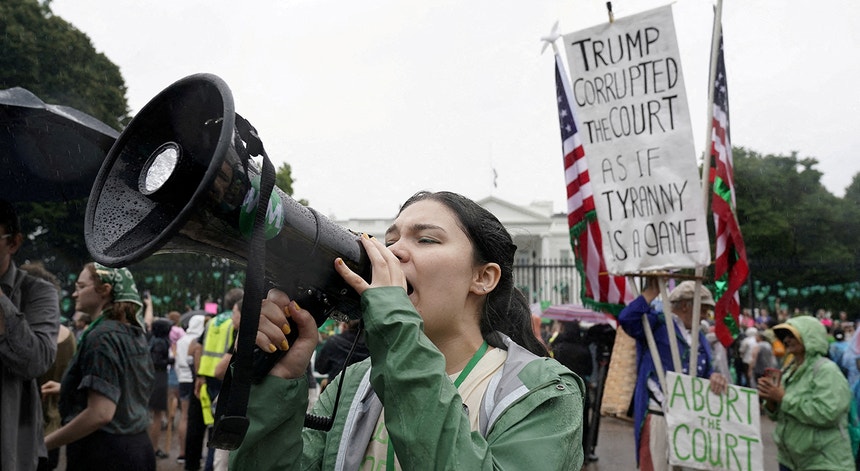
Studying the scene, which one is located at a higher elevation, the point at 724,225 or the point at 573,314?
the point at 724,225

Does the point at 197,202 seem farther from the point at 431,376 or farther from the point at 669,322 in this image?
the point at 669,322

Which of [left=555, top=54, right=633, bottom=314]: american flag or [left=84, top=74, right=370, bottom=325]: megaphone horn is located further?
[left=555, top=54, right=633, bottom=314]: american flag

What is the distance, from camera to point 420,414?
1.31 m

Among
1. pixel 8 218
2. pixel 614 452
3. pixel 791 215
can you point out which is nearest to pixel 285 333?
pixel 8 218

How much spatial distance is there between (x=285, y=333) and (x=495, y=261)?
62cm

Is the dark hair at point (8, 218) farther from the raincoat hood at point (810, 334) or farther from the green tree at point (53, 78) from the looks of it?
the green tree at point (53, 78)

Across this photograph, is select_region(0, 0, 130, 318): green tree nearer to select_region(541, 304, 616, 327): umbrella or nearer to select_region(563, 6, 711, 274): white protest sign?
select_region(541, 304, 616, 327): umbrella

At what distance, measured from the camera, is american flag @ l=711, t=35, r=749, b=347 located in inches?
187

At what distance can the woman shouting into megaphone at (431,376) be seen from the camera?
4.35ft

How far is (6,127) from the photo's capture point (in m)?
2.90

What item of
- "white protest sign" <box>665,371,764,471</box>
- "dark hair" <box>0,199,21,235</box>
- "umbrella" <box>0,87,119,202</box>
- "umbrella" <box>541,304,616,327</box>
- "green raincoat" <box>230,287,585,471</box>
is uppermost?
"umbrella" <box>0,87,119,202</box>

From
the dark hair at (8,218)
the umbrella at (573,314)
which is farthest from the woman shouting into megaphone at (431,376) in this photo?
the umbrella at (573,314)

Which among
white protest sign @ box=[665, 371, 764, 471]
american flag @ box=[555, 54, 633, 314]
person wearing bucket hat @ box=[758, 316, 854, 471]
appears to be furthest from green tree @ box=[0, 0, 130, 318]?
person wearing bucket hat @ box=[758, 316, 854, 471]

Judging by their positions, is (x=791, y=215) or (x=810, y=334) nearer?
(x=810, y=334)
